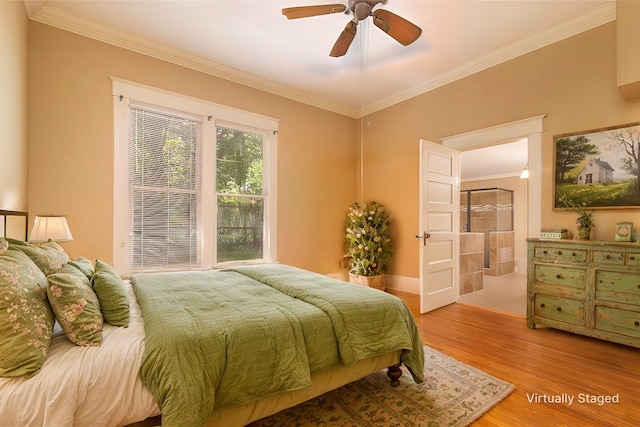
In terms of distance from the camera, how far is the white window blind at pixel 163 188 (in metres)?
3.48

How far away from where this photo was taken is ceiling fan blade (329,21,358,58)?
256cm

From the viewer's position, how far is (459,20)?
3.03 meters

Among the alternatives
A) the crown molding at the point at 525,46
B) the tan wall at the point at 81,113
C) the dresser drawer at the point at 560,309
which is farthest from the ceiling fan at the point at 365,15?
the dresser drawer at the point at 560,309

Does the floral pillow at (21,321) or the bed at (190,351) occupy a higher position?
the floral pillow at (21,321)

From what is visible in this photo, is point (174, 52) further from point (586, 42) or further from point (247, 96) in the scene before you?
point (586, 42)

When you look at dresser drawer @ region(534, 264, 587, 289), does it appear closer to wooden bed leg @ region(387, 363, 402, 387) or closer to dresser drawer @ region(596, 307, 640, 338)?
dresser drawer @ region(596, 307, 640, 338)

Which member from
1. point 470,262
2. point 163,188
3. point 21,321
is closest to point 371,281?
point 470,262

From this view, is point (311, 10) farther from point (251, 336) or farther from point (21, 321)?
point (21, 321)

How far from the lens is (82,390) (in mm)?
1193

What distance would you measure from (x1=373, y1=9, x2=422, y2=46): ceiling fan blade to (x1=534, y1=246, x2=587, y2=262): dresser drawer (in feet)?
7.91

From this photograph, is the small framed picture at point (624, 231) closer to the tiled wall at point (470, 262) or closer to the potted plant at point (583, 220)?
the potted plant at point (583, 220)

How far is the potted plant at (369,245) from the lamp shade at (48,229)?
338 cm

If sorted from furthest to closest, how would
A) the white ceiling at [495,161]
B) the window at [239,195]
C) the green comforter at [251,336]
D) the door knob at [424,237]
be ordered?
the white ceiling at [495,161]
the window at [239,195]
the door knob at [424,237]
the green comforter at [251,336]

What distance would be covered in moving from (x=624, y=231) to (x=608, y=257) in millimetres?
278
